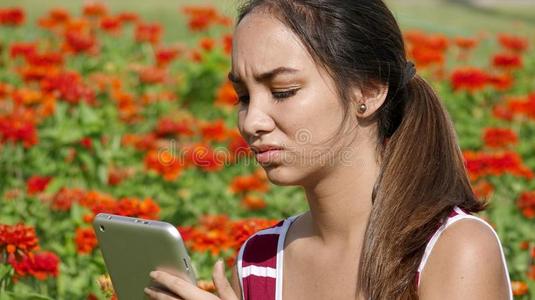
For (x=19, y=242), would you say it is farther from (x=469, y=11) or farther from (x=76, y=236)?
(x=469, y=11)

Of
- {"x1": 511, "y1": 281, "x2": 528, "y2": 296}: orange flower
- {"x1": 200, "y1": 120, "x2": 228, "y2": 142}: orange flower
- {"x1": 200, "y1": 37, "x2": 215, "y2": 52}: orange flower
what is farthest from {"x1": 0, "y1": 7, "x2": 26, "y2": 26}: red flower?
{"x1": 511, "y1": 281, "x2": 528, "y2": 296}: orange flower

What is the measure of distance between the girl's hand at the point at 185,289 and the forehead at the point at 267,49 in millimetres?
400

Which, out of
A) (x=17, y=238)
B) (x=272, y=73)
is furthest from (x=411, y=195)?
(x=17, y=238)

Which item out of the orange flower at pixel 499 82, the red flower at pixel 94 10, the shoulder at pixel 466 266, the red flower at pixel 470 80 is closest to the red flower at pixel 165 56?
the red flower at pixel 94 10

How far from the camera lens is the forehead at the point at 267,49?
212 cm

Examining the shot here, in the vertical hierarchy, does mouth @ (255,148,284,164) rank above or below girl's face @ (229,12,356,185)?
below

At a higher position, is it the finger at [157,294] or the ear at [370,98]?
the ear at [370,98]

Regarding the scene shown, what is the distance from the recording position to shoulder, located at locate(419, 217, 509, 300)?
196 cm

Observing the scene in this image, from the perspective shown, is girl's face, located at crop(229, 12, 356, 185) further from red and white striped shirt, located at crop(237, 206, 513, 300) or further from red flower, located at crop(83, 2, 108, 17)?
red flower, located at crop(83, 2, 108, 17)

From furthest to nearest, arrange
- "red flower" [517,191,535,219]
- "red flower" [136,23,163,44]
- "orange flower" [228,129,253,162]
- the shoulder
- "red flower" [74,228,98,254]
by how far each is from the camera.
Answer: "red flower" [136,23,163,44] → "orange flower" [228,129,253,162] → "red flower" [517,191,535,219] → "red flower" [74,228,98,254] → the shoulder

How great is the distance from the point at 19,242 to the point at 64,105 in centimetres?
166

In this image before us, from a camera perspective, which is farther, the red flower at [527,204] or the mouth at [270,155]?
the red flower at [527,204]

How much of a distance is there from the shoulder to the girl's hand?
39 centimetres

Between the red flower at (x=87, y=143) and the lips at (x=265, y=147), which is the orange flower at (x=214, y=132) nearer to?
the red flower at (x=87, y=143)
